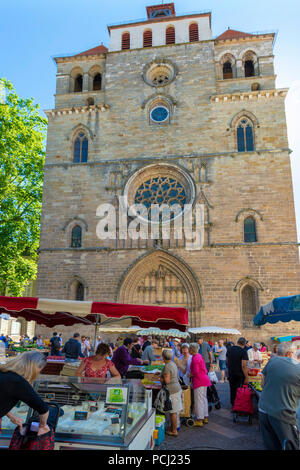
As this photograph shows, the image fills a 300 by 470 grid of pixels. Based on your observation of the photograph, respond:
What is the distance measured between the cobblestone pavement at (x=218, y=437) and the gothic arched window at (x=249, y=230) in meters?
10.4

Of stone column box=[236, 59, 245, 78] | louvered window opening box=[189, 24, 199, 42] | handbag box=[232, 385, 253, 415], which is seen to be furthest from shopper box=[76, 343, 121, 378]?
louvered window opening box=[189, 24, 199, 42]

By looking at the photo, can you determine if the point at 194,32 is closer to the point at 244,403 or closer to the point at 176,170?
the point at 176,170

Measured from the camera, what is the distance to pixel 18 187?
20312 mm

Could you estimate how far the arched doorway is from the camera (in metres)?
16.6

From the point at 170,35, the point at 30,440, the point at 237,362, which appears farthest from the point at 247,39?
the point at 30,440

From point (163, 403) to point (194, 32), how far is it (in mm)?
20838

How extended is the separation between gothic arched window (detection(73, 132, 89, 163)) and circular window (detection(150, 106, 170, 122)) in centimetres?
387

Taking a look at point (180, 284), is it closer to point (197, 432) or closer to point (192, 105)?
point (192, 105)

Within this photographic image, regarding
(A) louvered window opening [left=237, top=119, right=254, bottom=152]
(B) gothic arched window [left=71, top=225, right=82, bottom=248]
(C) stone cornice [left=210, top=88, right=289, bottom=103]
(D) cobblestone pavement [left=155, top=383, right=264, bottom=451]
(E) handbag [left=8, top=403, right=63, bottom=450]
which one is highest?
(C) stone cornice [left=210, top=88, right=289, bottom=103]

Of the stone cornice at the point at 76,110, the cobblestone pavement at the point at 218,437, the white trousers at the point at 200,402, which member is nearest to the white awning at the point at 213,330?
the cobblestone pavement at the point at 218,437

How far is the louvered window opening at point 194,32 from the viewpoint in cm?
2055

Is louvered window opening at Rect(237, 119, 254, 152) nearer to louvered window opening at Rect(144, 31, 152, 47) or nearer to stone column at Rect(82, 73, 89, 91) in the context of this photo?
louvered window opening at Rect(144, 31, 152, 47)

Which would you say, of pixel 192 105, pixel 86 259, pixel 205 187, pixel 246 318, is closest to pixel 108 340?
pixel 86 259

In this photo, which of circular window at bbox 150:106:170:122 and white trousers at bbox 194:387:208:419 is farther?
circular window at bbox 150:106:170:122
